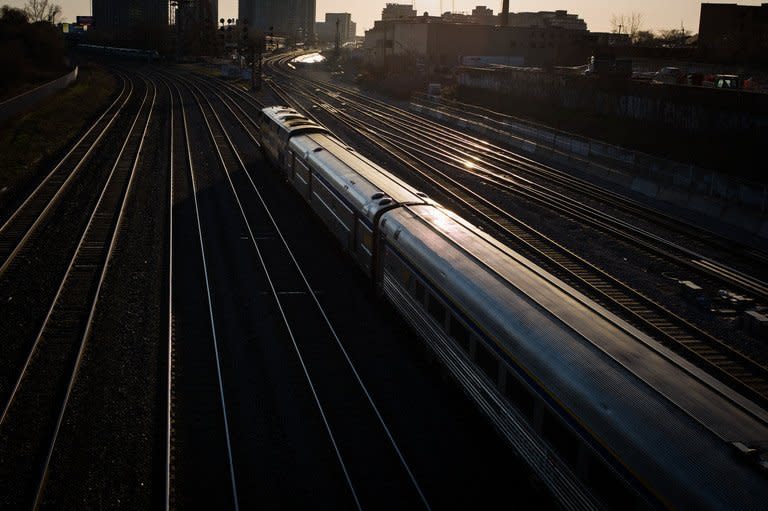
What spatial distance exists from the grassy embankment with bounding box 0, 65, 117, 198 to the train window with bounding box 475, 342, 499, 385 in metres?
22.3

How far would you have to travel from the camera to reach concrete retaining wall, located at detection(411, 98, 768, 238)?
2464 centimetres

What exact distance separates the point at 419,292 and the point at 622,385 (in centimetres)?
560

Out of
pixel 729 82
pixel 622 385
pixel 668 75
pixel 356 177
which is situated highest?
pixel 668 75

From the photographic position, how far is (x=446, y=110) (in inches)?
2270

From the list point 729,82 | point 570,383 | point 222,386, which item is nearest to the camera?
point 570,383

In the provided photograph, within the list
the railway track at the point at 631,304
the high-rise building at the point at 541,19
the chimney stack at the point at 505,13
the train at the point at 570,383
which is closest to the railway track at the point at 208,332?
the train at the point at 570,383

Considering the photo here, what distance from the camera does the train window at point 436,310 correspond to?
40.6ft

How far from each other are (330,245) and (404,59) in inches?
2807

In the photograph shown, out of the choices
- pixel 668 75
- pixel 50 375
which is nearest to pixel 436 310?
pixel 50 375

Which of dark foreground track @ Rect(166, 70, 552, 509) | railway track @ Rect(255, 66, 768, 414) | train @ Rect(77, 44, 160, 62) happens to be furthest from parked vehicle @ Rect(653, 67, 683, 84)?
train @ Rect(77, 44, 160, 62)

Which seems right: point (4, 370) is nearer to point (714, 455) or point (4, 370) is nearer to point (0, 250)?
point (0, 250)

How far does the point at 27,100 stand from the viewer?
4734cm

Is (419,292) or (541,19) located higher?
(541,19)

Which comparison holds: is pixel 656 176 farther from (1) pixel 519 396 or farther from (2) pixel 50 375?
(2) pixel 50 375
